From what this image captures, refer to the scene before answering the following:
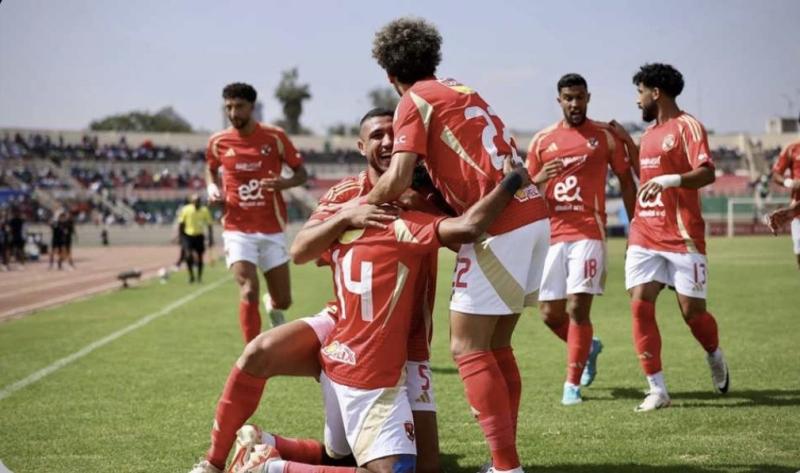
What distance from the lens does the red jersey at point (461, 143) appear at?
16.1 feet

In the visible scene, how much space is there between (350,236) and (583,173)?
378 cm

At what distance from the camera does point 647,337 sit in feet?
24.9

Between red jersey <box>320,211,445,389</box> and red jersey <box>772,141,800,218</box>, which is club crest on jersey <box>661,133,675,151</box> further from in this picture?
red jersey <box>772,141,800,218</box>

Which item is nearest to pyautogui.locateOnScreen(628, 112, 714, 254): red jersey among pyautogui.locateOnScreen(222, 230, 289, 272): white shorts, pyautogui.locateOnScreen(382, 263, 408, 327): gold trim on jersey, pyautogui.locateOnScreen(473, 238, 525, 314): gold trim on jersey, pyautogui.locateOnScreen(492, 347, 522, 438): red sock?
pyautogui.locateOnScreen(492, 347, 522, 438): red sock

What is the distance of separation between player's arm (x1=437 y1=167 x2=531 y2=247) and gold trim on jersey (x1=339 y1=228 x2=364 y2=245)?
43cm

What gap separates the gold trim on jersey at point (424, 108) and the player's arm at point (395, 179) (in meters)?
0.24

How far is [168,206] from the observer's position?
63125 mm

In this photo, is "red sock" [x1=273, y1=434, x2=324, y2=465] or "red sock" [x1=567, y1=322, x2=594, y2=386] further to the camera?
"red sock" [x1=567, y1=322, x2=594, y2=386]

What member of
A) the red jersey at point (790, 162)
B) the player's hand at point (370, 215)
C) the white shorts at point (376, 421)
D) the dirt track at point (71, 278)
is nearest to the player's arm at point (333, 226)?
the player's hand at point (370, 215)

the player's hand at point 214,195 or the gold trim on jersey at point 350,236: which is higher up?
the player's hand at point 214,195

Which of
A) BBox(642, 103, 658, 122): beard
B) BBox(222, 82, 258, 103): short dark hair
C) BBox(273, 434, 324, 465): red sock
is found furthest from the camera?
BBox(222, 82, 258, 103): short dark hair

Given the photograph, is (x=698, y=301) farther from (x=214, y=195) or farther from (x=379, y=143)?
(x=214, y=195)

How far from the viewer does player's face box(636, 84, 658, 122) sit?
787 centimetres

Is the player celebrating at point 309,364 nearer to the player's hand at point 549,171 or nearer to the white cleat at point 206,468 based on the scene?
the white cleat at point 206,468
